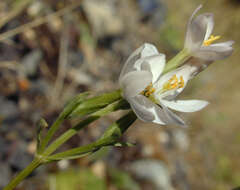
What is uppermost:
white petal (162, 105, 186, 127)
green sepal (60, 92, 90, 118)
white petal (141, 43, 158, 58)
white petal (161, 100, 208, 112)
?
white petal (141, 43, 158, 58)

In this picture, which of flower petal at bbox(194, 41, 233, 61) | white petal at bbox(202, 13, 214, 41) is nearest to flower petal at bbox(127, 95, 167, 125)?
flower petal at bbox(194, 41, 233, 61)

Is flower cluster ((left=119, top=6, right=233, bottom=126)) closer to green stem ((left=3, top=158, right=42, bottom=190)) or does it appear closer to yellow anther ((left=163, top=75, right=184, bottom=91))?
yellow anther ((left=163, top=75, right=184, bottom=91))

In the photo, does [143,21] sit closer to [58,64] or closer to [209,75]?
[209,75]

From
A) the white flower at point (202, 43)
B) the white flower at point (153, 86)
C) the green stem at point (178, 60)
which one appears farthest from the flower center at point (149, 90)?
the white flower at point (202, 43)

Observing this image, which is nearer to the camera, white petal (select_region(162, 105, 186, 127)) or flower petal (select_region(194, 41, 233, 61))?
white petal (select_region(162, 105, 186, 127))

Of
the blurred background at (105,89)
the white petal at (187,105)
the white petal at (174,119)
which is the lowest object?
the blurred background at (105,89)

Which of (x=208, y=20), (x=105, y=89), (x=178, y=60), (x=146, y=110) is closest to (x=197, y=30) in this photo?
(x=208, y=20)

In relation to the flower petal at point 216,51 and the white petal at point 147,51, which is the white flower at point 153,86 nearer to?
the white petal at point 147,51

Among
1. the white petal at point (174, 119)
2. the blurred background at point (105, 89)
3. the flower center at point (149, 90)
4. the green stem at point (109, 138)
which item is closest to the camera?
the white petal at point (174, 119)
